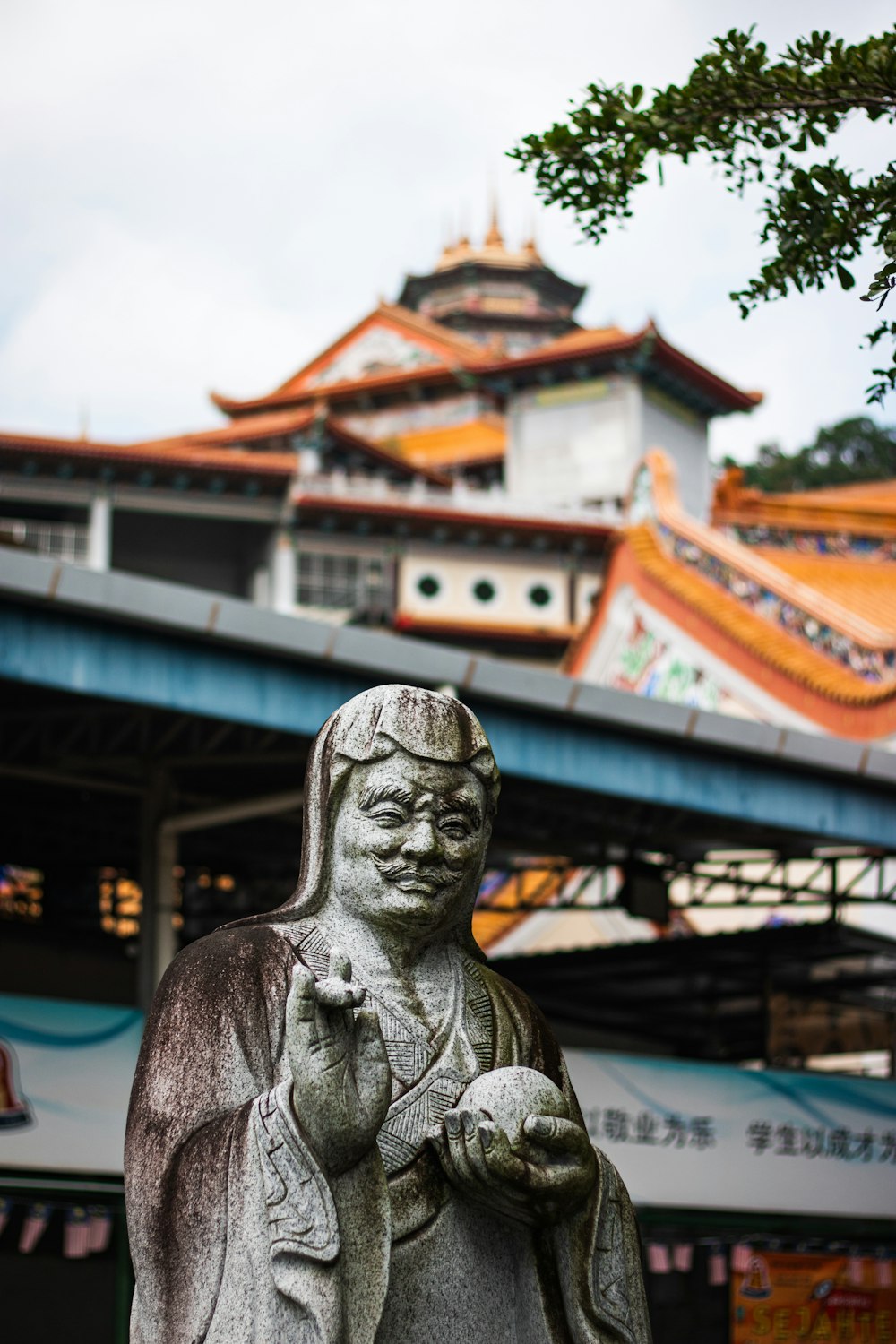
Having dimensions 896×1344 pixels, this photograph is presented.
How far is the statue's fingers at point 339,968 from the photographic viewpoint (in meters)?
4.66

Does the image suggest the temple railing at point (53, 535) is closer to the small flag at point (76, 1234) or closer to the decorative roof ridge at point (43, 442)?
the decorative roof ridge at point (43, 442)

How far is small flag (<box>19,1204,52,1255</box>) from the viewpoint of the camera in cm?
1293

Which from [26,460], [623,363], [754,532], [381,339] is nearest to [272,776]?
[754,532]

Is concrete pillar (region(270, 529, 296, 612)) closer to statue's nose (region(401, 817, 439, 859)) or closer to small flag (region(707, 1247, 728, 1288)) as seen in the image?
small flag (region(707, 1247, 728, 1288))

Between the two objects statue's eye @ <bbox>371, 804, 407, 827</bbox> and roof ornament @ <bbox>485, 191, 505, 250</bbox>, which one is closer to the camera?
statue's eye @ <bbox>371, 804, 407, 827</bbox>

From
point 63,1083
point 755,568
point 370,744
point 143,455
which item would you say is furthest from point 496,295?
point 370,744

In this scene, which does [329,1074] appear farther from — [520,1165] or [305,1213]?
[520,1165]

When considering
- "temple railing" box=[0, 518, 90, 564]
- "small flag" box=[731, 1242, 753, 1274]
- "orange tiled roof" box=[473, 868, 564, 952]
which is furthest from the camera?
"temple railing" box=[0, 518, 90, 564]

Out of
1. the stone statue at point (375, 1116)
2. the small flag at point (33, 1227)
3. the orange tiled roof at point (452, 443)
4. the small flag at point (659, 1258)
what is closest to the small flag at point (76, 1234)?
the small flag at point (33, 1227)

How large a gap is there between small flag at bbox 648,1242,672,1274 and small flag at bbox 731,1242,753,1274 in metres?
0.55

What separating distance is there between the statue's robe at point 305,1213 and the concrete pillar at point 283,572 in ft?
138

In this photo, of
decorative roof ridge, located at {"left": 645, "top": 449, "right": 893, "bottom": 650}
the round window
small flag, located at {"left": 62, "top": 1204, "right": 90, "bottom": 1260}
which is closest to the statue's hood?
small flag, located at {"left": 62, "top": 1204, "right": 90, "bottom": 1260}

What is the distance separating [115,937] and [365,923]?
18699mm

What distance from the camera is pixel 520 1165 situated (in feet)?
15.6
